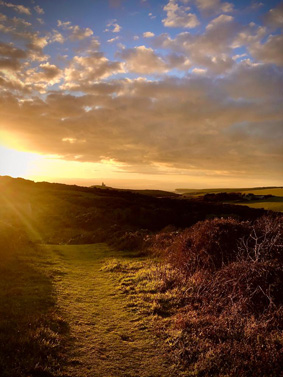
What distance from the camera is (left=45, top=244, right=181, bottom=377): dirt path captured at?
6.34 m

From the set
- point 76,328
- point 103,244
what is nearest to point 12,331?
point 76,328

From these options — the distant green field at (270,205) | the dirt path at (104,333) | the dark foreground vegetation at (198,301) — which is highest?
the distant green field at (270,205)

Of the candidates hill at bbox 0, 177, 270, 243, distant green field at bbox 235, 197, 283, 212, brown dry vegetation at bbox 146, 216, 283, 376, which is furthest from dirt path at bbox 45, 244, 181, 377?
distant green field at bbox 235, 197, 283, 212

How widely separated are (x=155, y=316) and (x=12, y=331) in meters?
4.44

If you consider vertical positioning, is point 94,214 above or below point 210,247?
below

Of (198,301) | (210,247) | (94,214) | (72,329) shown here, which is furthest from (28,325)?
(94,214)

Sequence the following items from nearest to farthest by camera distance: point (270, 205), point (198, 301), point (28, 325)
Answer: point (28, 325), point (198, 301), point (270, 205)

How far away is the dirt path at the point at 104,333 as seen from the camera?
634 cm

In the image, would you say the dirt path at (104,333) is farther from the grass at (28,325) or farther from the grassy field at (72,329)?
the grass at (28,325)

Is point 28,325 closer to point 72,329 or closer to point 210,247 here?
point 72,329

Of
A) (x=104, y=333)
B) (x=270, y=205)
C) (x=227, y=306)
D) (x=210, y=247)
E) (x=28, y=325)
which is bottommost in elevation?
(x=104, y=333)

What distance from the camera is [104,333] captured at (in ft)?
26.1

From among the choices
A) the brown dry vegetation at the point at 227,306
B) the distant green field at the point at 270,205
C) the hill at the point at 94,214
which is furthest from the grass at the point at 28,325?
the distant green field at the point at 270,205

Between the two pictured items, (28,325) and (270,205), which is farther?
(270,205)
